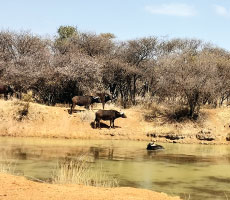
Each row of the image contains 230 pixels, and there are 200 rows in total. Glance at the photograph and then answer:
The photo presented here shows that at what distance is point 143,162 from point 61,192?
1098 centimetres

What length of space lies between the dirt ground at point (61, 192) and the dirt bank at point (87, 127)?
21.4 m

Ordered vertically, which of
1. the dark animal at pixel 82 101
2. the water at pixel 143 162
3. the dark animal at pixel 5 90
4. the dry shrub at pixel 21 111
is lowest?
the water at pixel 143 162

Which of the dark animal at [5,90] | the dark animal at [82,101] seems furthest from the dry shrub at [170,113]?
the dark animal at [5,90]

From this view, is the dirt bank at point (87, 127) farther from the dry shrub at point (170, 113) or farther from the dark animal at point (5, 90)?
the dark animal at point (5, 90)

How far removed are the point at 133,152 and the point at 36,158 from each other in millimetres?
7498

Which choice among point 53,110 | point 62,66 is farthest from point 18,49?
point 53,110

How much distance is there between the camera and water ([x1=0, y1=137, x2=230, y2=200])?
1625cm

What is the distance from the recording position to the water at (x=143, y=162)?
16.2 meters

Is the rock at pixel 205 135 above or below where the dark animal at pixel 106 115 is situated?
below

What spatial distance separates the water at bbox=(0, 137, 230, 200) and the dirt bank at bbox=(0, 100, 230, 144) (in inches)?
88.2

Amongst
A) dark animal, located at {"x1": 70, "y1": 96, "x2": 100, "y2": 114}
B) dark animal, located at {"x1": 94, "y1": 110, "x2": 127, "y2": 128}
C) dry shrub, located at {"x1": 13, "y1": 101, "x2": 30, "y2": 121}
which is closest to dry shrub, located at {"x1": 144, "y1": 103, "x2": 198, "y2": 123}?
dark animal, located at {"x1": 94, "y1": 110, "x2": 127, "y2": 128}

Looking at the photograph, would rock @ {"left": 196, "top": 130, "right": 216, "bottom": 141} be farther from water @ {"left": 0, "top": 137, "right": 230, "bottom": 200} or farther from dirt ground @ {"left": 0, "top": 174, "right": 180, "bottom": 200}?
dirt ground @ {"left": 0, "top": 174, "right": 180, "bottom": 200}

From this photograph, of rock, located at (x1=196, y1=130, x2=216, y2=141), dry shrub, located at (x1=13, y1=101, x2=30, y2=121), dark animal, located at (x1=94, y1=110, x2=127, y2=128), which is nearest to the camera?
dark animal, located at (x1=94, y1=110, x2=127, y2=128)

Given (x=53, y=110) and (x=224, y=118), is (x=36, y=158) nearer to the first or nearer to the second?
(x=53, y=110)
